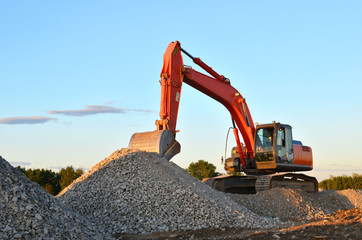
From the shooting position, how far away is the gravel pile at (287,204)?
1291cm

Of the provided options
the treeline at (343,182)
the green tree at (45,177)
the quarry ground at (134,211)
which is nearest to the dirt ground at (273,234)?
the quarry ground at (134,211)

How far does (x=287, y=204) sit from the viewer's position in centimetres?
1341

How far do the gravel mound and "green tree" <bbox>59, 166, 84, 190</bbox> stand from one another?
1038cm

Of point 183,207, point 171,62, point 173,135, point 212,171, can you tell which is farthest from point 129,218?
point 212,171

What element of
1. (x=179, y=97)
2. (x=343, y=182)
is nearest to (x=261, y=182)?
(x=179, y=97)

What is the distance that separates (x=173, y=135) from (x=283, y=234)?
4.71m

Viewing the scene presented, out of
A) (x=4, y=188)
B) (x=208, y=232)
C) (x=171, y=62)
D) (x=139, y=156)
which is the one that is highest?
(x=171, y=62)

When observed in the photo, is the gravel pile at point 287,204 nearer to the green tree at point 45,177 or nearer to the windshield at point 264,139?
the windshield at point 264,139

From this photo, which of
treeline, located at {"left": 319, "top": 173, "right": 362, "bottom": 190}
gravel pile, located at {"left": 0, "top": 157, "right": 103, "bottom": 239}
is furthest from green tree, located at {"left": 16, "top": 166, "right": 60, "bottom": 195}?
treeline, located at {"left": 319, "top": 173, "right": 362, "bottom": 190}

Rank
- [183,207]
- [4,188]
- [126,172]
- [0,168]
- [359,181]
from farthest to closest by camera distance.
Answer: [359,181] < [126,172] < [183,207] < [0,168] < [4,188]

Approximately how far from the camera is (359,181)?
24094 millimetres

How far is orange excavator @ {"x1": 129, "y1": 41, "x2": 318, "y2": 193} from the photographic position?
1291cm

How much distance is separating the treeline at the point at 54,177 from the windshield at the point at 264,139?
32.3 feet

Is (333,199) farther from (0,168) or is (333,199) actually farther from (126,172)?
(0,168)
